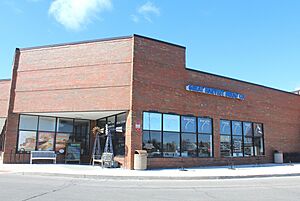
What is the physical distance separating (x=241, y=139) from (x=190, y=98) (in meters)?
6.12

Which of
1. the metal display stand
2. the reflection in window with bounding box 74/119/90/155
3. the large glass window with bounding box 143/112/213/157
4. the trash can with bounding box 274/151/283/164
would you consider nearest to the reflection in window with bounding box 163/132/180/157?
the large glass window with bounding box 143/112/213/157

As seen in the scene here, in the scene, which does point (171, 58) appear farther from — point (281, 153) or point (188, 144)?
point (281, 153)

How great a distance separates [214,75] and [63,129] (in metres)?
12.5

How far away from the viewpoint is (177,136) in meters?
20.4

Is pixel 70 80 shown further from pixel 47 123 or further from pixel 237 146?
pixel 237 146

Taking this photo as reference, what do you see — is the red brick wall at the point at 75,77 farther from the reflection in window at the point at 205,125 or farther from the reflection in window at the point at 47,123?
the reflection in window at the point at 205,125

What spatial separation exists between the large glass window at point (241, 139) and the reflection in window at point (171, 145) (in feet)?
13.5

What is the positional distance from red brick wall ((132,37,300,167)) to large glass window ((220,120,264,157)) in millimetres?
500

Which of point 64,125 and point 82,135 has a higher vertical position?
point 64,125

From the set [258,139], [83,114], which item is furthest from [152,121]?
[258,139]

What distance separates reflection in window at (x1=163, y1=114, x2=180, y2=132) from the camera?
65.5 feet

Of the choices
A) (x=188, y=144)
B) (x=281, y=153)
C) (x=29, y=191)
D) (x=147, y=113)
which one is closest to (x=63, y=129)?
(x=147, y=113)

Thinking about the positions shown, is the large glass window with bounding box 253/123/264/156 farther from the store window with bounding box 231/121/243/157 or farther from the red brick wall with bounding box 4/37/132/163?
the red brick wall with bounding box 4/37/132/163

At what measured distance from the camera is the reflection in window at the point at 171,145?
19781 millimetres
